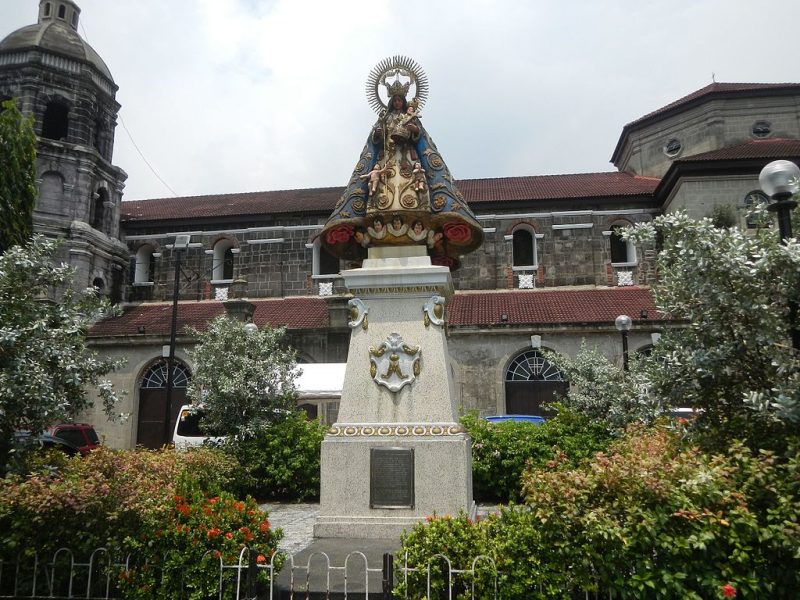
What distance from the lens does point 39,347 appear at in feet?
22.1

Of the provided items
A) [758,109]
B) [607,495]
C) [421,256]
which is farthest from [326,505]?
[758,109]

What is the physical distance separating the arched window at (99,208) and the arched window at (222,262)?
5169mm

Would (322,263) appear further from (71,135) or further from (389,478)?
(389,478)

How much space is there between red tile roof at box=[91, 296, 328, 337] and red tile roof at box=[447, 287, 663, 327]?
5.44 metres

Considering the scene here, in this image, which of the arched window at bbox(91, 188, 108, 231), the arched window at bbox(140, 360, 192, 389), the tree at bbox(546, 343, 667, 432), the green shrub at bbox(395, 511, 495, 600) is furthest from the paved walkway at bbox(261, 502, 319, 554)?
the arched window at bbox(91, 188, 108, 231)

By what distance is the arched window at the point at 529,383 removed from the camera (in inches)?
830

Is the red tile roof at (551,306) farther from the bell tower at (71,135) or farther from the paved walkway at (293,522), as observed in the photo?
the bell tower at (71,135)

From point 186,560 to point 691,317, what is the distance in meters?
4.78

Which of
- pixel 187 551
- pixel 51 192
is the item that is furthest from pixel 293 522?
pixel 51 192

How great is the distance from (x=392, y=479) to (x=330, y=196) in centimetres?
2287

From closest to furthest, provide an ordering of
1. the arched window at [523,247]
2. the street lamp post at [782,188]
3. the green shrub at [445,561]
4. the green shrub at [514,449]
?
the green shrub at [445,561], the street lamp post at [782,188], the green shrub at [514,449], the arched window at [523,247]

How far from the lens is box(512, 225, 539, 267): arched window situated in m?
25.8

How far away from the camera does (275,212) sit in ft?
87.9

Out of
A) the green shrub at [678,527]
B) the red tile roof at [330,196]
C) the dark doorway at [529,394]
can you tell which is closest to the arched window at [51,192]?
the red tile roof at [330,196]
